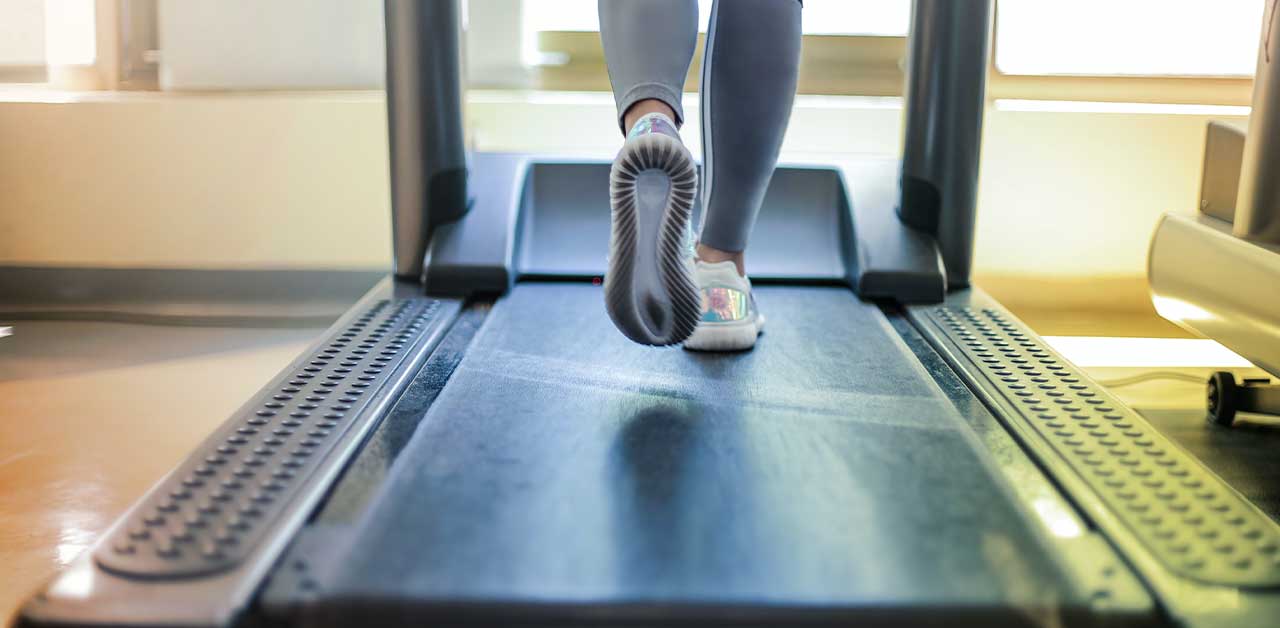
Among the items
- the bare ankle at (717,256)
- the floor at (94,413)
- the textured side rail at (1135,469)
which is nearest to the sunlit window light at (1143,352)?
the textured side rail at (1135,469)

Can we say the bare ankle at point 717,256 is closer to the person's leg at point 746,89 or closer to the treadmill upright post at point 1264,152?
the person's leg at point 746,89

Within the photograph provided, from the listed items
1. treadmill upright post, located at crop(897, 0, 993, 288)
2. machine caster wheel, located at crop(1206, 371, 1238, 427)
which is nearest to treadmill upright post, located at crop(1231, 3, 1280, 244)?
machine caster wheel, located at crop(1206, 371, 1238, 427)

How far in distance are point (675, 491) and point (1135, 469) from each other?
435mm

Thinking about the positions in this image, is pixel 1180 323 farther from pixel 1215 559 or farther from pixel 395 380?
pixel 395 380

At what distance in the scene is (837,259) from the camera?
1.91 meters

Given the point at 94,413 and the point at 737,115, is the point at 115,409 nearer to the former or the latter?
the point at 94,413

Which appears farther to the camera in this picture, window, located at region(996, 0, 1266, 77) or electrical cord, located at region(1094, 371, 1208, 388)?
window, located at region(996, 0, 1266, 77)

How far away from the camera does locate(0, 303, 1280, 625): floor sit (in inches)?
49.0

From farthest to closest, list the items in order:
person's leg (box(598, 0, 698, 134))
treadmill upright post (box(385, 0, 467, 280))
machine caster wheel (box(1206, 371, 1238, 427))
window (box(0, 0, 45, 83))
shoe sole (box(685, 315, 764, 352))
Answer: window (box(0, 0, 45, 83)), treadmill upright post (box(385, 0, 467, 280)), machine caster wheel (box(1206, 371, 1238, 427)), shoe sole (box(685, 315, 764, 352)), person's leg (box(598, 0, 698, 134))

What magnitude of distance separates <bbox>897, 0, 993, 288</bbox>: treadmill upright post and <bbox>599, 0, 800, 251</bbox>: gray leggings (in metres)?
0.62

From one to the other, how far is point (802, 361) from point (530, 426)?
1.37ft

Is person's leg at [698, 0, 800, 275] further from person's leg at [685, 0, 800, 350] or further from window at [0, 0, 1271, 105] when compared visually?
window at [0, 0, 1271, 105]

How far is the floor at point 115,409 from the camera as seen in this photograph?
49.0 inches

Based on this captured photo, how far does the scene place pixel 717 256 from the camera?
4.66 ft
